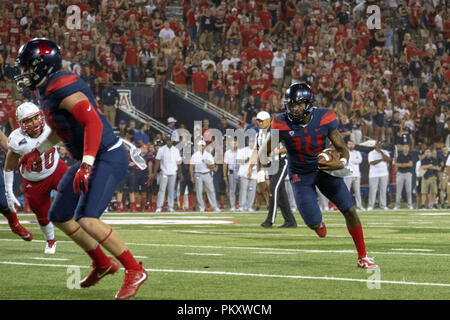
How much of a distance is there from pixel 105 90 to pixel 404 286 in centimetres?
1640

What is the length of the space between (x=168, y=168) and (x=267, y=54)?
22.9 feet

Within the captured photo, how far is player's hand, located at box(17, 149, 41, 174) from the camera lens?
33.7 ft

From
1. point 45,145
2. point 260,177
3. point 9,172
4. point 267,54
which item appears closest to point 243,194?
point 267,54

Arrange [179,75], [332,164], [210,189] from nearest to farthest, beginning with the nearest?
[332,164] < [210,189] < [179,75]

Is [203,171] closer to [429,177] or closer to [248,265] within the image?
[429,177]

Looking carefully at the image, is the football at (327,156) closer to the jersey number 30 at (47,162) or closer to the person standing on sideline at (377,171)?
the jersey number 30 at (47,162)

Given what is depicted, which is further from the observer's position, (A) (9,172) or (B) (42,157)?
(B) (42,157)

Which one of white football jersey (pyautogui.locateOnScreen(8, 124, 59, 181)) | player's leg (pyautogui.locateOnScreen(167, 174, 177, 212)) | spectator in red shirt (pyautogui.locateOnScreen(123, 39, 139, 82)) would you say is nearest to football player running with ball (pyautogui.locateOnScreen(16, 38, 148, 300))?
white football jersey (pyautogui.locateOnScreen(8, 124, 59, 181))

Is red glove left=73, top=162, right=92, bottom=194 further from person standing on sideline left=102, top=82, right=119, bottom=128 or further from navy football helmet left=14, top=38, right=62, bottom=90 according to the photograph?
person standing on sideline left=102, top=82, right=119, bottom=128

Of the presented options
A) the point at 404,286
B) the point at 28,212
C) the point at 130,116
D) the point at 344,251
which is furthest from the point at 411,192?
the point at 404,286

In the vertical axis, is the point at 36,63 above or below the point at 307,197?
above

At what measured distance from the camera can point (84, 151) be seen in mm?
6355

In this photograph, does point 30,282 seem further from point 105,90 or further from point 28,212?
point 105,90

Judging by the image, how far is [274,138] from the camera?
9.43m
